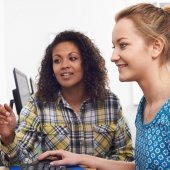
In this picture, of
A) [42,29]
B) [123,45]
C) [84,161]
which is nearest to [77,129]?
[84,161]

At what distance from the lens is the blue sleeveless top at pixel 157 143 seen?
0.75 meters

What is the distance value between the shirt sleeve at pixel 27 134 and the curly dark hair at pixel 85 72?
0.29ft

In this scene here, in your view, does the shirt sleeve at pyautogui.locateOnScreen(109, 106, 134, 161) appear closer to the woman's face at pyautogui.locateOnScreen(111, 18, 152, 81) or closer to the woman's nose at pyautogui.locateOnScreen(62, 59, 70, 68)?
the woman's nose at pyautogui.locateOnScreen(62, 59, 70, 68)

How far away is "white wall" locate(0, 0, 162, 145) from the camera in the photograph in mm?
2738

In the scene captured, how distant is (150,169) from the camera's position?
775mm

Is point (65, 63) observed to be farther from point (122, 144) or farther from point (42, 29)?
point (42, 29)

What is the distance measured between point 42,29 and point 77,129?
1634 mm

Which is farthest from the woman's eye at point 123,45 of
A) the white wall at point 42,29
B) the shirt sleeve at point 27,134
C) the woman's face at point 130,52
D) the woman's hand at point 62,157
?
the white wall at point 42,29

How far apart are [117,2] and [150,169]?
2.26 meters

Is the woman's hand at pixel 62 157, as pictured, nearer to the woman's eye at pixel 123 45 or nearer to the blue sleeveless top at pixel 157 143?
the blue sleeveless top at pixel 157 143

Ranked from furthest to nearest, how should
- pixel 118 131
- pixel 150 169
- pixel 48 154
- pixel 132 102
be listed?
pixel 132 102
pixel 118 131
pixel 48 154
pixel 150 169

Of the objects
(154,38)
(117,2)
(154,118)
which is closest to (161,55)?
(154,38)

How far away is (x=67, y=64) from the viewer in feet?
4.37

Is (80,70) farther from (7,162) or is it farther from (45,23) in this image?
(45,23)
